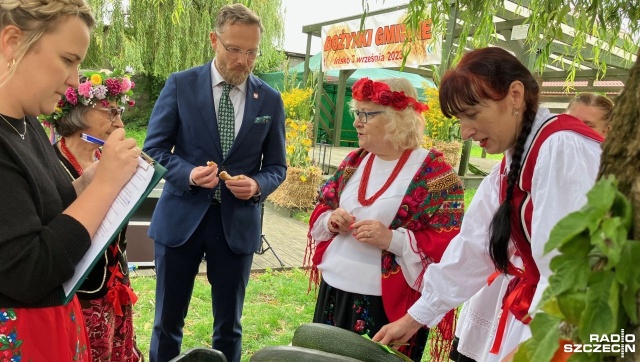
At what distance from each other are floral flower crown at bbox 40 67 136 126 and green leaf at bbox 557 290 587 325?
234 cm

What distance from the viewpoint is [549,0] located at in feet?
8.20

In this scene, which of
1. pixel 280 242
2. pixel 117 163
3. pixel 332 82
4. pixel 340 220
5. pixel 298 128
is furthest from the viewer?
pixel 332 82

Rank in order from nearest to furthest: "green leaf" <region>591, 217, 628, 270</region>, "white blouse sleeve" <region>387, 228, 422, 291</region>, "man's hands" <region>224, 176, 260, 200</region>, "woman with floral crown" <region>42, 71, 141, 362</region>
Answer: "green leaf" <region>591, 217, 628, 270</region>
"woman with floral crown" <region>42, 71, 141, 362</region>
"white blouse sleeve" <region>387, 228, 422, 291</region>
"man's hands" <region>224, 176, 260, 200</region>

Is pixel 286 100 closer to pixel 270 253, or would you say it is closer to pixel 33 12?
pixel 270 253

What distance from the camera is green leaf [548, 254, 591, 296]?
0.59 m

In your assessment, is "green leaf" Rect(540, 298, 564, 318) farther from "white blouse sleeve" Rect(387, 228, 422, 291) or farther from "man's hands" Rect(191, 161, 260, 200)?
"man's hands" Rect(191, 161, 260, 200)

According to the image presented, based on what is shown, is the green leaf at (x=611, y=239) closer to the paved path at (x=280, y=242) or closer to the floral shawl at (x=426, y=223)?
the floral shawl at (x=426, y=223)

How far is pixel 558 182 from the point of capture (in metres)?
1.49

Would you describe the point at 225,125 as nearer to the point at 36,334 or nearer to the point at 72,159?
the point at 72,159

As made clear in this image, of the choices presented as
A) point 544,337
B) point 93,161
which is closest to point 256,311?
point 93,161

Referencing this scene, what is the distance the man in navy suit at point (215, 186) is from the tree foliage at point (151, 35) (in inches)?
415

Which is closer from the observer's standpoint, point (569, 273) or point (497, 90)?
point (569, 273)

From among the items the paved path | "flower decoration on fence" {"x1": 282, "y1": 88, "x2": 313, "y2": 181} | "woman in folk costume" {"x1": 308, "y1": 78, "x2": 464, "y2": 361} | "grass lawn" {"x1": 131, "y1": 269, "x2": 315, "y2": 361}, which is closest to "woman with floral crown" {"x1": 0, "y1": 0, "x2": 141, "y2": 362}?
"woman in folk costume" {"x1": 308, "y1": 78, "x2": 464, "y2": 361}

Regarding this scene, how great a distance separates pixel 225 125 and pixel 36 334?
5.82 feet
